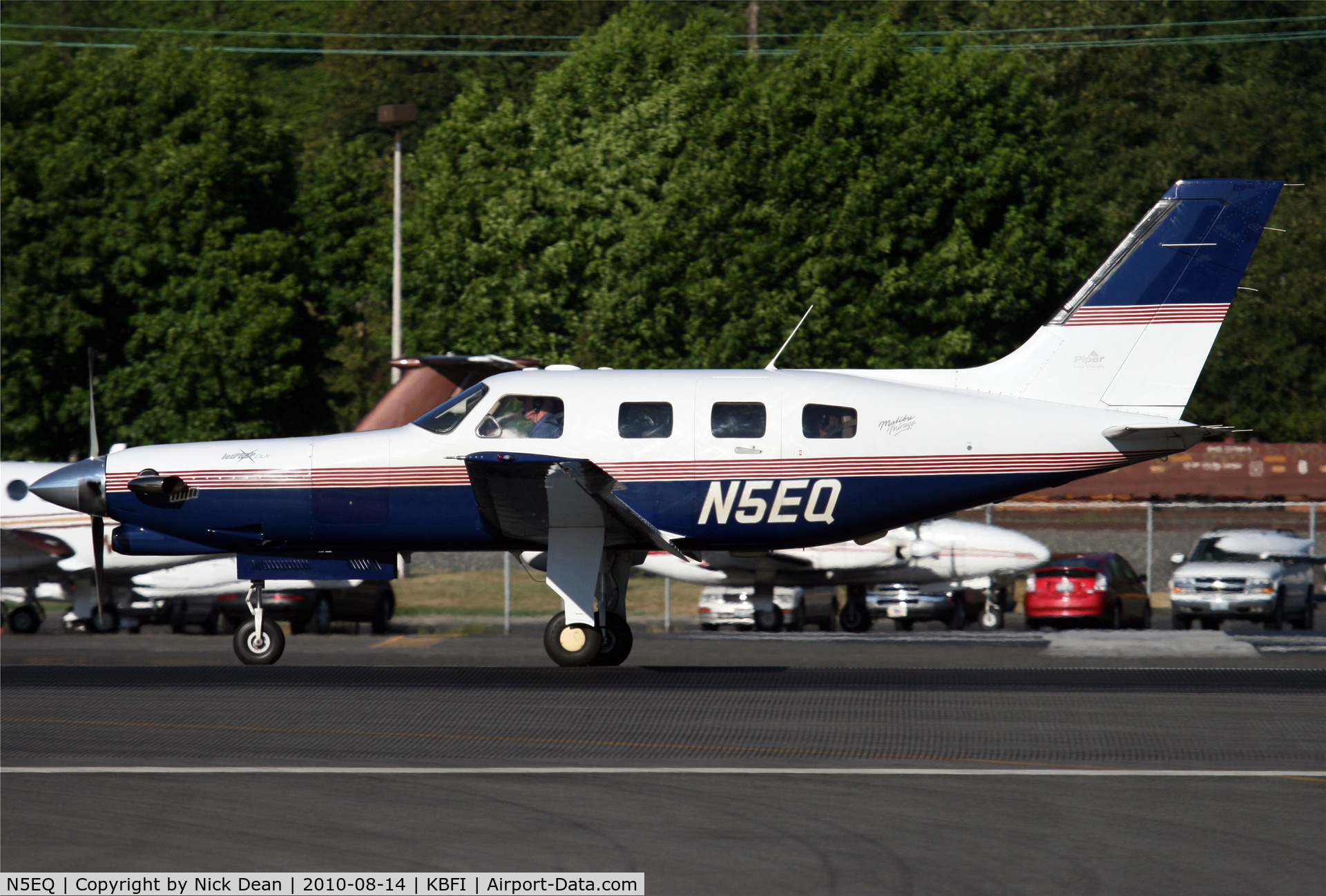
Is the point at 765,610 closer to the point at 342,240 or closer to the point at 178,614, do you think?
the point at 178,614

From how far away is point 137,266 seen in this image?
41.8 m

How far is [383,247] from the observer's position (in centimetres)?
4512

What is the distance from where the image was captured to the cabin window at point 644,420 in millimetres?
14680

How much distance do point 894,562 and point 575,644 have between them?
35.7 ft

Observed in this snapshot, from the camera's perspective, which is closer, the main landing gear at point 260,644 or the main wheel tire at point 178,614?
the main landing gear at point 260,644

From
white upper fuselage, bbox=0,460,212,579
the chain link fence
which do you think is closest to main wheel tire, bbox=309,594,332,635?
white upper fuselage, bbox=0,460,212,579

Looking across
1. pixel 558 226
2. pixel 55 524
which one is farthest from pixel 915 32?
pixel 55 524

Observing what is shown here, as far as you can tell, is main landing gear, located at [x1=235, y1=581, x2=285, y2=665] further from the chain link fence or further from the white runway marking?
the chain link fence

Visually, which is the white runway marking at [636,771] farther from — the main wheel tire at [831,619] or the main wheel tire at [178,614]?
the main wheel tire at [831,619]

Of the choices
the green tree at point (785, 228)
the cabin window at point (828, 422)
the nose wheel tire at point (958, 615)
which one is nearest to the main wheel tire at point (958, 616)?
the nose wheel tire at point (958, 615)

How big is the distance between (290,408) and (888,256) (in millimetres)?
18021

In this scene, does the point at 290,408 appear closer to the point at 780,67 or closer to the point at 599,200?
the point at 599,200

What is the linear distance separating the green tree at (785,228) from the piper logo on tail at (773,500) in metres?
25.3

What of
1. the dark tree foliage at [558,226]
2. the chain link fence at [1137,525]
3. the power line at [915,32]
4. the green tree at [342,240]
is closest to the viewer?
the chain link fence at [1137,525]
